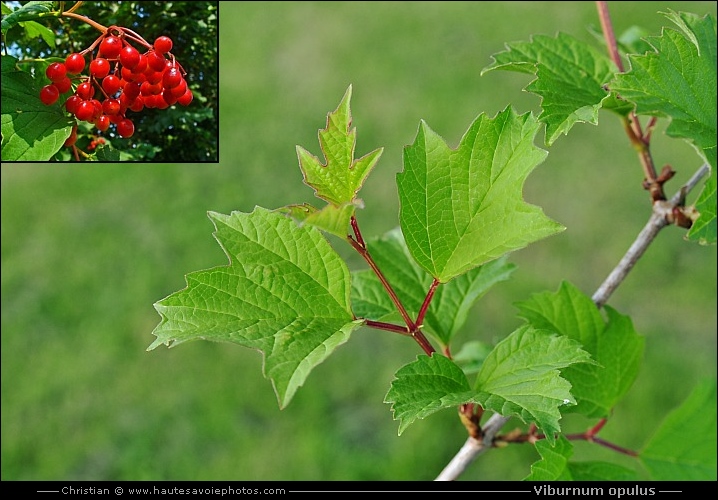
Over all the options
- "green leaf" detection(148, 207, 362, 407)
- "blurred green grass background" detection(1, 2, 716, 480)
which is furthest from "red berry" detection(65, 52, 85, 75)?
"blurred green grass background" detection(1, 2, 716, 480)

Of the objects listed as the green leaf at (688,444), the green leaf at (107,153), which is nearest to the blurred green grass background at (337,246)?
the green leaf at (688,444)

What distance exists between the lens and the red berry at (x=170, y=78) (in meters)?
1.10

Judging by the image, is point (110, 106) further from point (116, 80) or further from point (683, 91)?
point (683, 91)

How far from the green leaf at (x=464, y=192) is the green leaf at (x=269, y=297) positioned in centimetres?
9

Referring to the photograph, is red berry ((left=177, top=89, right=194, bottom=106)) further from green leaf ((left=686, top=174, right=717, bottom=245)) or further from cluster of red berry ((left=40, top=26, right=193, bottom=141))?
green leaf ((left=686, top=174, right=717, bottom=245))

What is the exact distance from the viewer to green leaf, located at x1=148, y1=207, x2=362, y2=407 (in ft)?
2.13

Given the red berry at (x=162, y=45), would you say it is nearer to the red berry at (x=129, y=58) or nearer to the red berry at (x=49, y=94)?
the red berry at (x=129, y=58)

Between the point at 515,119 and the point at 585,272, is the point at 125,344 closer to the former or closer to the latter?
the point at 585,272

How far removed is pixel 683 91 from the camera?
0.76 m

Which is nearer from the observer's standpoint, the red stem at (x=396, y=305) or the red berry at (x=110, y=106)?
the red stem at (x=396, y=305)

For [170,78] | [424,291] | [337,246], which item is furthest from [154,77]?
[337,246]

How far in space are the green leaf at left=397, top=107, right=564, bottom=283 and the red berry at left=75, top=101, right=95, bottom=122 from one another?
0.56 meters

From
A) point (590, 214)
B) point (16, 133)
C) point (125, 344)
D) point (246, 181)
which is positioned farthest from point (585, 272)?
point (16, 133)

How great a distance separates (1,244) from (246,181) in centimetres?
98
